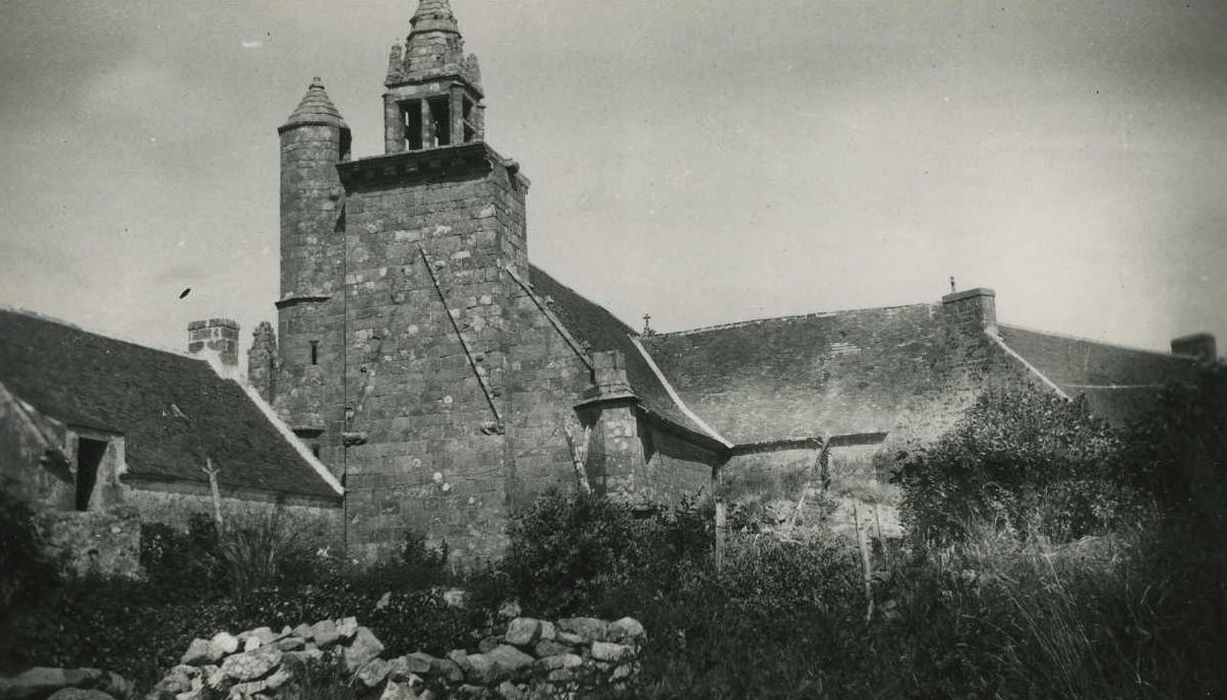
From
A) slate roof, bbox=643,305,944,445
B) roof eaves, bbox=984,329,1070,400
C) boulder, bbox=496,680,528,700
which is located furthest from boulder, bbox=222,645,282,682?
roof eaves, bbox=984,329,1070,400

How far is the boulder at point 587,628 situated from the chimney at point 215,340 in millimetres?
13619

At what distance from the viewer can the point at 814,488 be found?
26.5 meters

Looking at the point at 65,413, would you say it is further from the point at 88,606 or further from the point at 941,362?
the point at 941,362

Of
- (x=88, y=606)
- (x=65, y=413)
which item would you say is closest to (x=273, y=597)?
(x=88, y=606)

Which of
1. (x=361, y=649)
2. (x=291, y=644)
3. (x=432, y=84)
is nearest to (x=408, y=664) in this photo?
(x=361, y=649)

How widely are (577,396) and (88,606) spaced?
32.1 ft

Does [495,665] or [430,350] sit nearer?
[495,665]

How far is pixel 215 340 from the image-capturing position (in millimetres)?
24500

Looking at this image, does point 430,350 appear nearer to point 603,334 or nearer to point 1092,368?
point 603,334

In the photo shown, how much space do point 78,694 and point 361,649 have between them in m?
3.11

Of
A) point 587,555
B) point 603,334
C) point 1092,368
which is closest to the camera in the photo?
point 587,555

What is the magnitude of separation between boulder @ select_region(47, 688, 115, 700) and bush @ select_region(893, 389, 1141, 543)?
12.4 m

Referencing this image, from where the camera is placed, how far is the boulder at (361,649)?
42.5 feet

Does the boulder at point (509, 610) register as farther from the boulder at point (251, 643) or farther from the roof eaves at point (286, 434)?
the roof eaves at point (286, 434)
